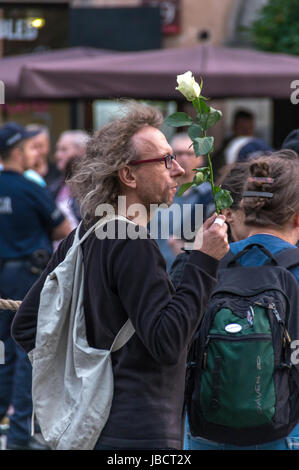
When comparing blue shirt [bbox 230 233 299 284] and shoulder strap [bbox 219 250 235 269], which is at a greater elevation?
blue shirt [bbox 230 233 299 284]

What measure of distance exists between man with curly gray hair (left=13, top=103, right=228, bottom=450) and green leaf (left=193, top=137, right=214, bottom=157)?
150mm

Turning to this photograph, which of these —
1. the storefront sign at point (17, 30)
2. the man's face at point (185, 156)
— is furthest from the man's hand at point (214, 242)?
the storefront sign at point (17, 30)

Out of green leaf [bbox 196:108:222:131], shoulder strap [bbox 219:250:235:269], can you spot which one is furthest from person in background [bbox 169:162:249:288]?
green leaf [bbox 196:108:222:131]

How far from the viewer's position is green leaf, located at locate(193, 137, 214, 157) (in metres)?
2.72

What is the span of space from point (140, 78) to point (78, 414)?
5.40 metres

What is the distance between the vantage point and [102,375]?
2.55 meters

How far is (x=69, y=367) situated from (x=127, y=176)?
0.62 meters

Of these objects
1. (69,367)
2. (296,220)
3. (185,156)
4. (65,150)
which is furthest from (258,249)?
(65,150)

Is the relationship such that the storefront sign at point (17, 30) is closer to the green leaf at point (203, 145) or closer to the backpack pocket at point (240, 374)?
the green leaf at point (203, 145)

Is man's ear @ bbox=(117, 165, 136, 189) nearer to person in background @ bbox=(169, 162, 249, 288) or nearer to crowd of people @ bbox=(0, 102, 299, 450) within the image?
crowd of people @ bbox=(0, 102, 299, 450)

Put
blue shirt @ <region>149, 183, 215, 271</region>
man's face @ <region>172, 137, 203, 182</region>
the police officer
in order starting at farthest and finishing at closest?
man's face @ <region>172, 137, 203, 182</region>
the police officer
blue shirt @ <region>149, 183, 215, 271</region>

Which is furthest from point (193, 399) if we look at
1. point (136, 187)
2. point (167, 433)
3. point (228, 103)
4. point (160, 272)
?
point (228, 103)

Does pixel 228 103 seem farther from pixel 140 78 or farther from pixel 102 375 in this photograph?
pixel 102 375

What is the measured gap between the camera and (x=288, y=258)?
289cm
